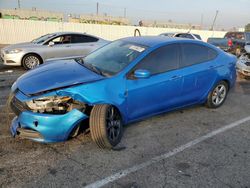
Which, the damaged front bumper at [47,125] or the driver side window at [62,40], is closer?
the damaged front bumper at [47,125]

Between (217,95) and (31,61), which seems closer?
(217,95)

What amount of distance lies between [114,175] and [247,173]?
1.64 meters

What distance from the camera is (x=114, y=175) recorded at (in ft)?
9.58

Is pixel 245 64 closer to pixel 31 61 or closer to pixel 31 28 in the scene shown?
pixel 31 61

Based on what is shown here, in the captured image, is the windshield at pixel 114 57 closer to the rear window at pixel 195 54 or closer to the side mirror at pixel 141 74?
the side mirror at pixel 141 74

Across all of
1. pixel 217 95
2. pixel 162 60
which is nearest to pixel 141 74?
pixel 162 60

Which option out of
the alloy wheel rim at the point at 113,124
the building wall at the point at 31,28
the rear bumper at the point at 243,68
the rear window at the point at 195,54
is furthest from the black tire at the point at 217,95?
the building wall at the point at 31,28

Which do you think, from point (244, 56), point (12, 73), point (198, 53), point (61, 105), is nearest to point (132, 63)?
point (61, 105)

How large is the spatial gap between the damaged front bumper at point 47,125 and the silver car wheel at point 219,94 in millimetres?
3155

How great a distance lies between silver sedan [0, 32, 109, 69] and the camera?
841cm

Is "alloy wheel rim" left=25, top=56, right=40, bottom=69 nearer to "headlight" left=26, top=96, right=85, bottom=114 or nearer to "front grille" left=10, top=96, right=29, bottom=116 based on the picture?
"front grille" left=10, top=96, right=29, bottom=116

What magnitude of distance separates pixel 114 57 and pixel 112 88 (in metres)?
0.85

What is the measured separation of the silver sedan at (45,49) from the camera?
27.6 ft

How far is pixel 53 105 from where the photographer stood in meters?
3.23
